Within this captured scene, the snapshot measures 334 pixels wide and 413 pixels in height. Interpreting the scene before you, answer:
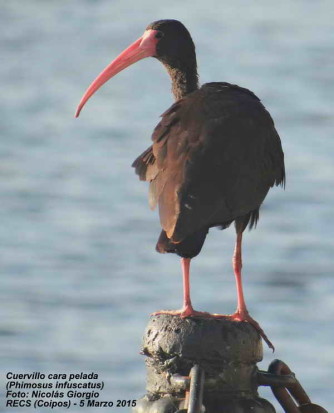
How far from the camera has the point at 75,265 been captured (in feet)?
57.1

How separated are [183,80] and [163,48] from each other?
23 cm

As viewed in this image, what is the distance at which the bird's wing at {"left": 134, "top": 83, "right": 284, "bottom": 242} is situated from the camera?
685 centimetres

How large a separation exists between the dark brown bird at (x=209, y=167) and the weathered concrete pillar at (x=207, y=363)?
1.41 feet

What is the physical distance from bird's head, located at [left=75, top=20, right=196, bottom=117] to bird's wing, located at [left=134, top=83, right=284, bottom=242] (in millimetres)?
1214

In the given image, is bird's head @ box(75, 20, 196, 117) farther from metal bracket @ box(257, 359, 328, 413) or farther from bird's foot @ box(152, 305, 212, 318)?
metal bracket @ box(257, 359, 328, 413)

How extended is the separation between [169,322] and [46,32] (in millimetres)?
22565

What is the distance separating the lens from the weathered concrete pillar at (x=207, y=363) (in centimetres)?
575

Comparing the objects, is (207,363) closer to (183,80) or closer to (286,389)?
(286,389)

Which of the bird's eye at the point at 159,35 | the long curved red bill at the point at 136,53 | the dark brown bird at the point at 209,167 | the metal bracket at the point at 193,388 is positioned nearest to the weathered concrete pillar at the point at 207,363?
the metal bracket at the point at 193,388

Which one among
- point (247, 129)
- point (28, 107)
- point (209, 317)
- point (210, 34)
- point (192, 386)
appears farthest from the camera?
point (210, 34)

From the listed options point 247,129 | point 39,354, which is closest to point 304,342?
point 39,354

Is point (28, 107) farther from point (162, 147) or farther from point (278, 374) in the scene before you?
point (278, 374)

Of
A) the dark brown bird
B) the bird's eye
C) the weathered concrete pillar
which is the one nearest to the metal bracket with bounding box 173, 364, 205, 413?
the weathered concrete pillar

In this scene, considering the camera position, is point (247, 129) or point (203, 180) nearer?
point (203, 180)
